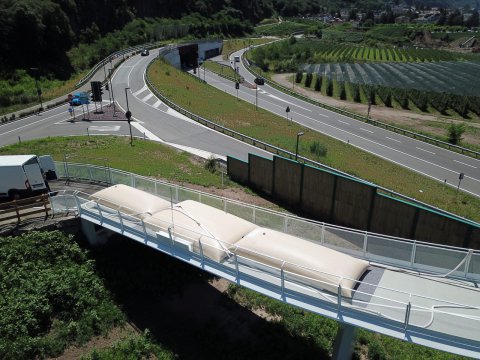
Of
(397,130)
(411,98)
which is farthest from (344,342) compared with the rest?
(411,98)

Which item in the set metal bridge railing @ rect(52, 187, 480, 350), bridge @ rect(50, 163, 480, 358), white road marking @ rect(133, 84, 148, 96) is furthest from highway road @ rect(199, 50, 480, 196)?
metal bridge railing @ rect(52, 187, 480, 350)

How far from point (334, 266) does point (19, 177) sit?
1579cm

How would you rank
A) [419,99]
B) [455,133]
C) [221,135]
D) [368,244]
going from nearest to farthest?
1. [368,244]
2. [221,135]
3. [455,133]
4. [419,99]

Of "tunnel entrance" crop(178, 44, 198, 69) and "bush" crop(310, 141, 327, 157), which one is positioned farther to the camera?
"tunnel entrance" crop(178, 44, 198, 69)

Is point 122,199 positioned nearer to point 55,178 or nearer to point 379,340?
point 55,178

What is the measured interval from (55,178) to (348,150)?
2701 cm

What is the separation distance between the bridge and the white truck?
232 inches

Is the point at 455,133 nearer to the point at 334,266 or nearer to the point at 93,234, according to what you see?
the point at 334,266

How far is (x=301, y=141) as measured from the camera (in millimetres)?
39594

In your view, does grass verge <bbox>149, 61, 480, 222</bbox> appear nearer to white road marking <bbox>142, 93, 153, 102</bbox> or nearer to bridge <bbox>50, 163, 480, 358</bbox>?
white road marking <bbox>142, 93, 153, 102</bbox>

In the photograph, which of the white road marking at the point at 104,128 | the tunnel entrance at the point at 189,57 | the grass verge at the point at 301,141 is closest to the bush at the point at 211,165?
the grass verge at the point at 301,141

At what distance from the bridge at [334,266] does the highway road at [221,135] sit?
18.9 metres

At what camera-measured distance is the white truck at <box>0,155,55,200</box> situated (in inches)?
741

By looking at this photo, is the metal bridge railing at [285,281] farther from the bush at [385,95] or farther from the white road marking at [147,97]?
the bush at [385,95]
